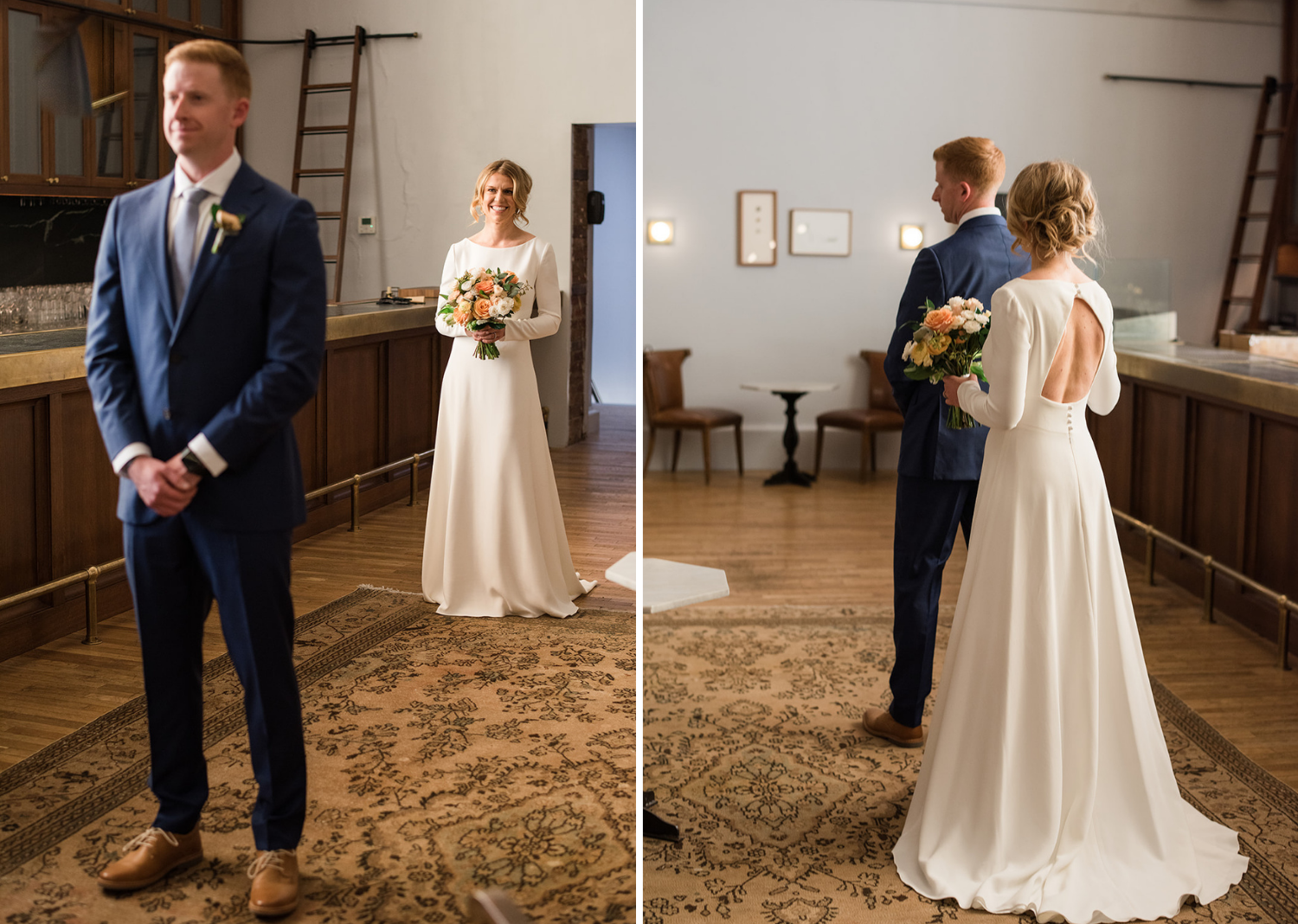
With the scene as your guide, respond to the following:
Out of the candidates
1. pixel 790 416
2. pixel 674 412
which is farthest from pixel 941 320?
pixel 790 416

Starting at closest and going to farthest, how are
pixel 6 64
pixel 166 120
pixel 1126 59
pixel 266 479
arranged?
1. pixel 166 120
2. pixel 6 64
3. pixel 266 479
4. pixel 1126 59

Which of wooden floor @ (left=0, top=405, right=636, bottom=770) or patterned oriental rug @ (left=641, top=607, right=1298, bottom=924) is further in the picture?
patterned oriental rug @ (left=641, top=607, right=1298, bottom=924)

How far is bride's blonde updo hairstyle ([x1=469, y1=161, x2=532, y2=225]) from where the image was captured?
4.88ft

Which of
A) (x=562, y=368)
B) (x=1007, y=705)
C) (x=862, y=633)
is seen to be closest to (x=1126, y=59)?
(x=862, y=633)

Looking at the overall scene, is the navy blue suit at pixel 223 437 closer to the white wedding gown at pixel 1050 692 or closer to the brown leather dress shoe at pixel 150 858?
the brown leather dress shoe at pixel 150 858

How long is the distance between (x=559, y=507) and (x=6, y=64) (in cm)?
95

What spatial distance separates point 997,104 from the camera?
28.8ft

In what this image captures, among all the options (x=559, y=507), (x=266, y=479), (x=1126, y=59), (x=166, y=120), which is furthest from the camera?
(x=1126, y=59)

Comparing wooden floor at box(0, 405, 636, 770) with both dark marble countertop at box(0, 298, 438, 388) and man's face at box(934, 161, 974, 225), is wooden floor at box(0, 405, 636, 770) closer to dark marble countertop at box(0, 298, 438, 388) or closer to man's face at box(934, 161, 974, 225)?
dark marble countertop at box(0, 298, 438, 388)

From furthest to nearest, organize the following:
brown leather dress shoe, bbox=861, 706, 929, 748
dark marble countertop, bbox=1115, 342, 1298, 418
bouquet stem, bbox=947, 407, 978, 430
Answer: dark marble countertop, bbox=1115, 342, 1298, 418 < brown leather dress shoe, bbox=861, 706, 929, 748 < bouquet stem, bbox=947, 407, 978, 430

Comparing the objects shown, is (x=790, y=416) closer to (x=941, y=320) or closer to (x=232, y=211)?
(x=941, y=320)

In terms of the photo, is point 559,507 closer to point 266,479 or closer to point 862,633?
point 266,479

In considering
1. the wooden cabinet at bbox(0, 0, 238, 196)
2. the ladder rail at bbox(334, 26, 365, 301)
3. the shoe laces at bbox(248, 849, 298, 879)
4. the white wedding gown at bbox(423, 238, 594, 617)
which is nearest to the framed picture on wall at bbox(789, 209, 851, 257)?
the white wedding gown at bbox(423, 238, 594, 617)

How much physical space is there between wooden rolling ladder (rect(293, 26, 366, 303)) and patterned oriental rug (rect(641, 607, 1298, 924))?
149cm
